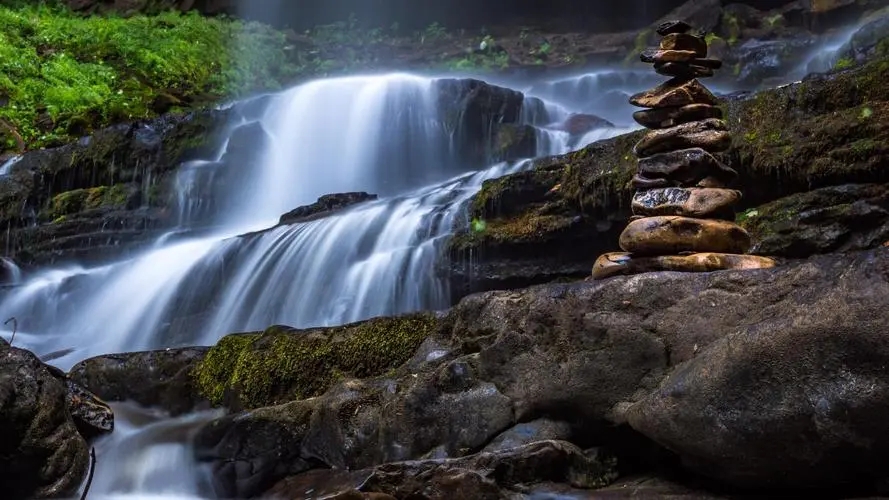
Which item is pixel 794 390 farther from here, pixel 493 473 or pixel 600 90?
pixel 600 90

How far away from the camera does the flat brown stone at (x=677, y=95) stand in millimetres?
4305

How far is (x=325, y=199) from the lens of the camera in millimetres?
12344

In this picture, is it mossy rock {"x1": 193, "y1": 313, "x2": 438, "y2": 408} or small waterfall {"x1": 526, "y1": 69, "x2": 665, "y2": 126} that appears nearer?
mossy rock {"x1": 193, "y1": 313, "x2": 438, "y2": 408}

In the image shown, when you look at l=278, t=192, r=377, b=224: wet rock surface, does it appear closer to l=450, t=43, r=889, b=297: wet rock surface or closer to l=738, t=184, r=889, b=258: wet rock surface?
l=450, t=43, r=889, b=297: wet rock surface

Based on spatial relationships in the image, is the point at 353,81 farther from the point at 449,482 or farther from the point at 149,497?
the point at 449,482

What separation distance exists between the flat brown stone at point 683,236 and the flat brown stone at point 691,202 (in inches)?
2.8

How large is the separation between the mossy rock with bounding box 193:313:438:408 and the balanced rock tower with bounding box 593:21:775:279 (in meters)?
1.80

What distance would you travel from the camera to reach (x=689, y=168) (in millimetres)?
4137

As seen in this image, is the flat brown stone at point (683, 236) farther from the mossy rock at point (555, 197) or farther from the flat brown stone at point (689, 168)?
the mossy rock at point (555, 197)

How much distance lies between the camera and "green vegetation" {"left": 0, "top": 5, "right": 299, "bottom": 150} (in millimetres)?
16734

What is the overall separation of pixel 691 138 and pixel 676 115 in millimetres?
182

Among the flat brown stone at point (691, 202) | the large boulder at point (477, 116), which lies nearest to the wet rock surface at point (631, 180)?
the flat brown stone at point (691, 202)

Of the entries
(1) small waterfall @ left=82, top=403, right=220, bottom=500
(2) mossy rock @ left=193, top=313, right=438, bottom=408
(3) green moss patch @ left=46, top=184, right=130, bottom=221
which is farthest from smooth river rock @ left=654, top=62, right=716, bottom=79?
(3) green moss patch @ left=46, top=184, right=130, bottom=221

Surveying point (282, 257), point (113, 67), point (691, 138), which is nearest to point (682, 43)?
point (691, 138)
